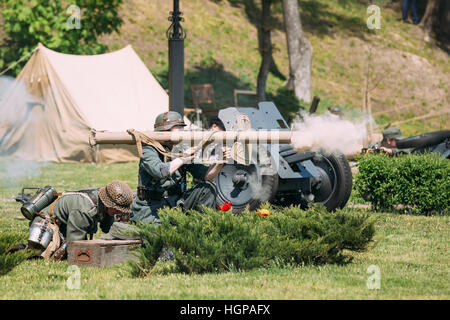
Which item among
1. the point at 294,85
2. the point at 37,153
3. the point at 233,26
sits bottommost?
the point at 37,153

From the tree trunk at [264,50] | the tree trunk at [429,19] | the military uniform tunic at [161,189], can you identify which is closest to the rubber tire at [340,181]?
the military uniform tunic at [161,189]

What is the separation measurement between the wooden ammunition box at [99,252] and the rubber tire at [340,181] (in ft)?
11.2

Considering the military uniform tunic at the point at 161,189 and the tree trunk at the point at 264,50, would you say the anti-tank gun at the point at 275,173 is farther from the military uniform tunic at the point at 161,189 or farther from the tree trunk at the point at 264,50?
the tree trunk at the point at 264,50

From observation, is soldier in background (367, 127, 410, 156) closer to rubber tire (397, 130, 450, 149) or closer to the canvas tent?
rubber tire (397, 130, 450, 149)

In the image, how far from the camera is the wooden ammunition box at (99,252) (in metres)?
6.79

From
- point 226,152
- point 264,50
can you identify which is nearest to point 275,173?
point 226,152

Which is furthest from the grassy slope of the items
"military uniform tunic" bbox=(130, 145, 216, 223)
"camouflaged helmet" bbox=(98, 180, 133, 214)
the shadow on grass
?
"camouflaged helmet" bbox=(98, 180, 133, 214)

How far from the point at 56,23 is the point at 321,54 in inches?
629

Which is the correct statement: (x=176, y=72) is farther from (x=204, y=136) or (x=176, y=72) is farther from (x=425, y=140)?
(x=425, y=140)

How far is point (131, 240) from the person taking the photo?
696cm
